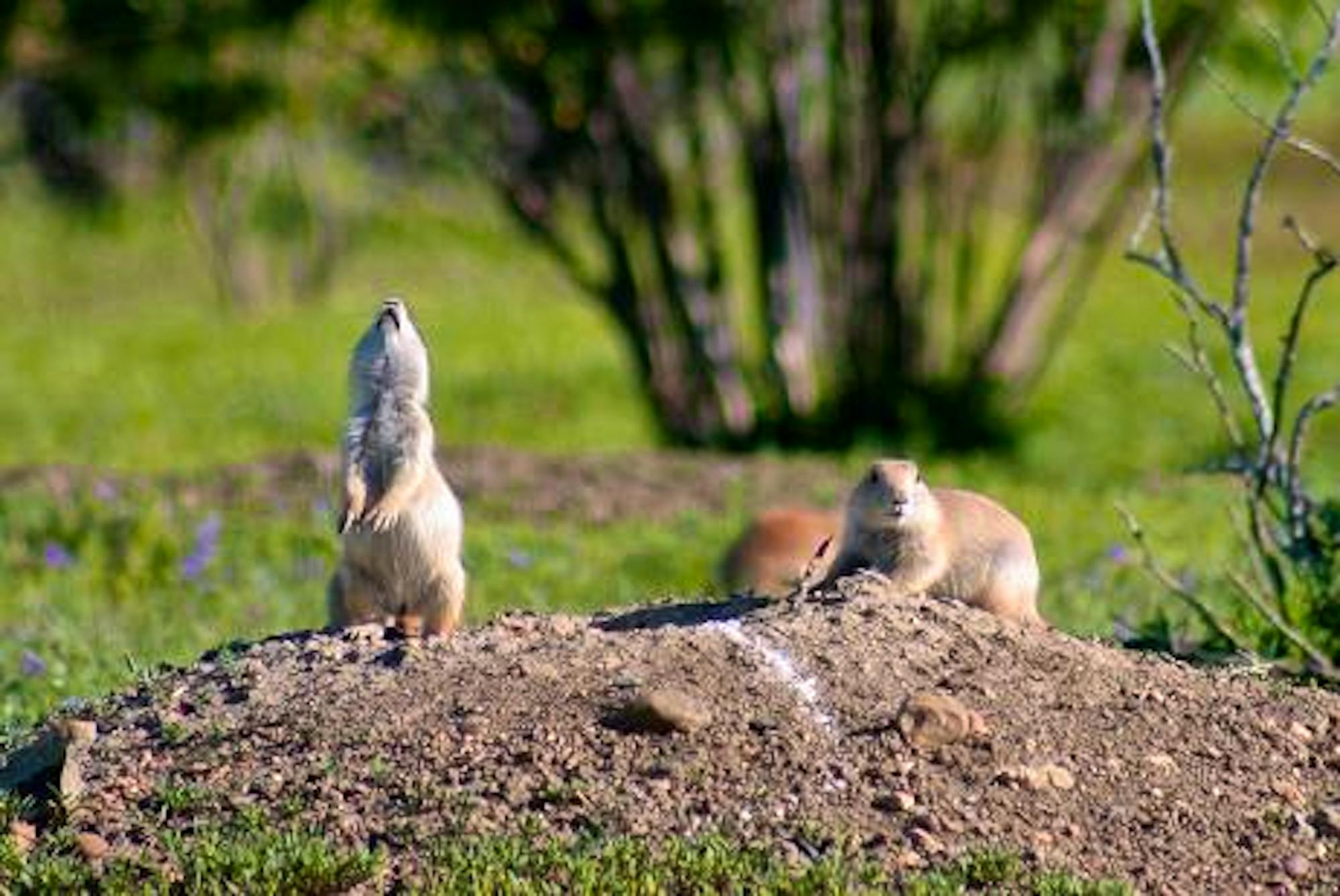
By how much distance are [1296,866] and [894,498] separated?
54.9 inches

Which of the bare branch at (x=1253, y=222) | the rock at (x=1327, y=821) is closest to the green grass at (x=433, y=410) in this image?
the bare branch at (x=1253, y=222)

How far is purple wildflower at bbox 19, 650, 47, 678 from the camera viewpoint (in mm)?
8367

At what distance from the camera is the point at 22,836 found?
591 cm

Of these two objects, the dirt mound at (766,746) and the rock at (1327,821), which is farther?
the rock at (1327,821)

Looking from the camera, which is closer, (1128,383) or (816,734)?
(816,734)

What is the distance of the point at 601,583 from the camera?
1051 centimetres

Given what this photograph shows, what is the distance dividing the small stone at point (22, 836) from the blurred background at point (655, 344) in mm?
1972

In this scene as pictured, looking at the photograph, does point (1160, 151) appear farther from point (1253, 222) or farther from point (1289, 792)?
point (1289, 792)

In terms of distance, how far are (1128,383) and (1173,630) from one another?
1165 centimetres

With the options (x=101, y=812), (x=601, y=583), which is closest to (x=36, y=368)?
(x=601, y=583)

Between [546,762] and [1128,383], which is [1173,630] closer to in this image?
[546,762]

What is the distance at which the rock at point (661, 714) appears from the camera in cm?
605

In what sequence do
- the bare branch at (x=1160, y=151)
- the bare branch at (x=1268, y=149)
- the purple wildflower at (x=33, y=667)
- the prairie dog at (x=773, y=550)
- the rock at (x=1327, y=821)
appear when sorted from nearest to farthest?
1. the rock at (x=1327, y=821)
2. the bare branch at (x=1268, y=149)
3. the bare branch at (x=1160, y=151)
4. the purple wildflower at (x=33, y=667)
5. the prairie dog at (x=773, y=550)

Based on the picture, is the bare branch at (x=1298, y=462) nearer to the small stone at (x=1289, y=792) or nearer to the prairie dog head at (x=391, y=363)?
the small stone at (x=1289, y=792)
